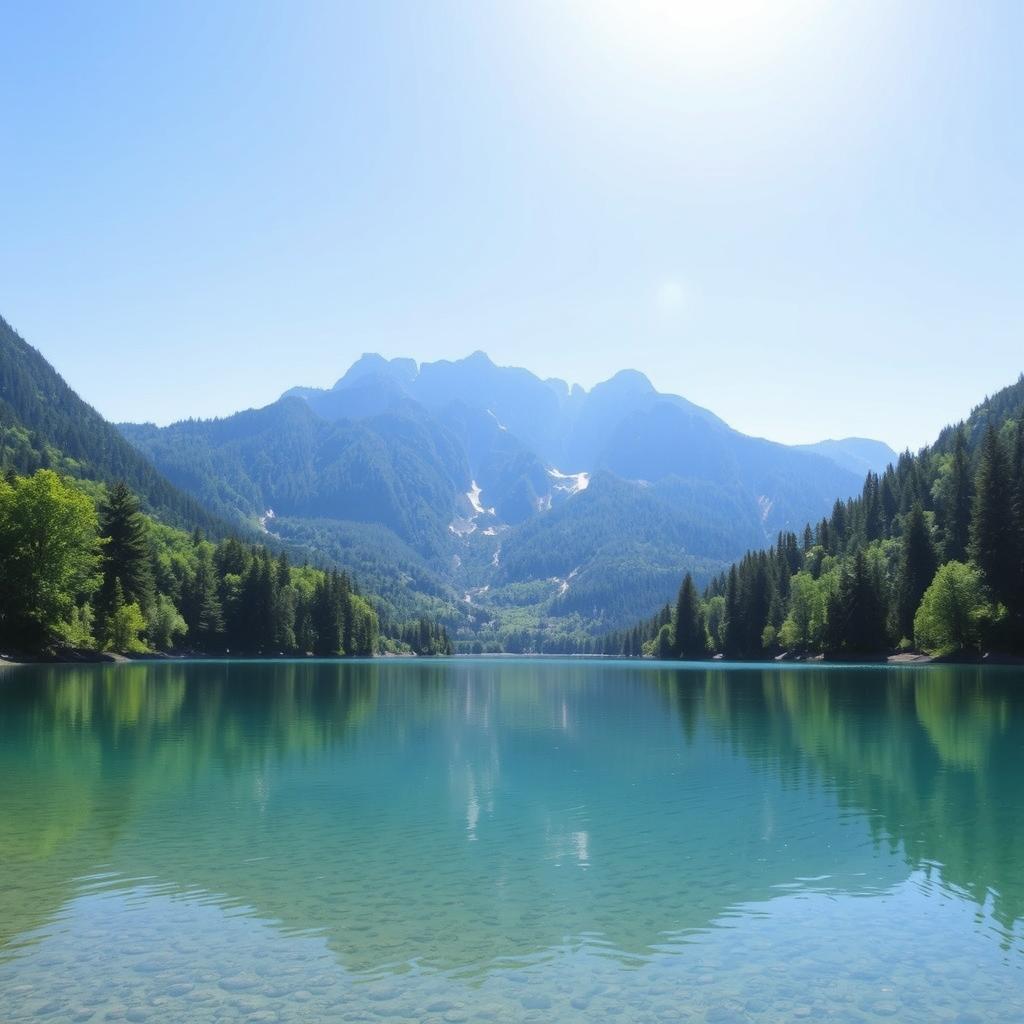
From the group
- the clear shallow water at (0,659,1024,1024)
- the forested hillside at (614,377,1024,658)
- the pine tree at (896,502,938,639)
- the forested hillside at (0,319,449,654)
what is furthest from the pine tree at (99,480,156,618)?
the pine tree at (896,502,938,639)

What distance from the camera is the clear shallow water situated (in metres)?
11.0

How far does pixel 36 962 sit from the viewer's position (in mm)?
11656

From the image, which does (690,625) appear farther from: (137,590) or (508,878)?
(508,878)

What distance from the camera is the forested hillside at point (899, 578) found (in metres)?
97.9

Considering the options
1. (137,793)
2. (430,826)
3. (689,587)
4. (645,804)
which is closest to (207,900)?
(430,826)

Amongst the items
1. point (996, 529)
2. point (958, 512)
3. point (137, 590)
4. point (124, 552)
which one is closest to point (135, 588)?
point (137, 590)

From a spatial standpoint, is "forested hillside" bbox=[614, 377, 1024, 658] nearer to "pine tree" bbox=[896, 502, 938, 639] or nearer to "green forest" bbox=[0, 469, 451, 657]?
"pine tree" bbox=[896, 502, 938, 639]

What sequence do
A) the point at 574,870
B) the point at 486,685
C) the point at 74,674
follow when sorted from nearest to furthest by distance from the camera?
the point at 574,870 < the point at 74,674 < the point at 486,685

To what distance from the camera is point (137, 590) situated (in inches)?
4237

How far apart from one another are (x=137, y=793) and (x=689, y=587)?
158 metres

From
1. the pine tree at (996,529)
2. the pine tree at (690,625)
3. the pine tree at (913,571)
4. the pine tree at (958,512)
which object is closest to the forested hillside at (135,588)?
the pine tree at (690,625)

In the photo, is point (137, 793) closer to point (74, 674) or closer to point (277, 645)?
point (74, 674)

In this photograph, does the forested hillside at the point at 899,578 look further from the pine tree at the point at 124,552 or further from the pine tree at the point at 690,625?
the pine tree at the point at 124,552

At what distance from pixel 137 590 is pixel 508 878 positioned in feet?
340
